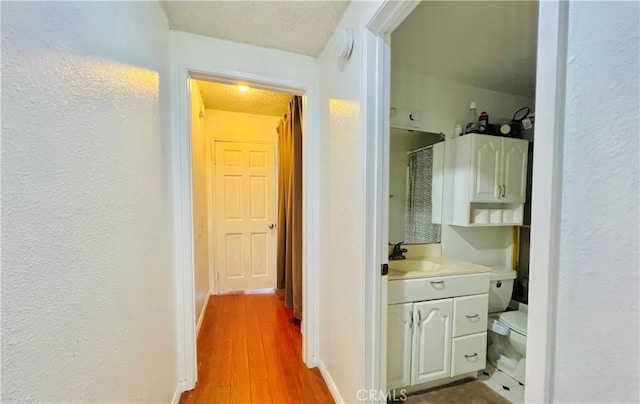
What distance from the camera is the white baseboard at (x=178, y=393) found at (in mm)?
1513

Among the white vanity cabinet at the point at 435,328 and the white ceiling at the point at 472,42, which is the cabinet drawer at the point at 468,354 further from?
the white ceiling at the point at 472,42

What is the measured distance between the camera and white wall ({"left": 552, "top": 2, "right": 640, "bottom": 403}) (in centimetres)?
42

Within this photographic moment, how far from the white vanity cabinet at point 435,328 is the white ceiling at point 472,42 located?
151 centimetres

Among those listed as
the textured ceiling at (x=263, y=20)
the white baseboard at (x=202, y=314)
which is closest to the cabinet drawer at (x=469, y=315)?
the textured ceiling at (x=263, y=20)

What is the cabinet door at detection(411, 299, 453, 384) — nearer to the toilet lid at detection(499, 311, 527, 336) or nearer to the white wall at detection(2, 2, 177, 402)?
the toilet lid at detection(499, 311, 527, 336)

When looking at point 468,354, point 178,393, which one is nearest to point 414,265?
point 468,354

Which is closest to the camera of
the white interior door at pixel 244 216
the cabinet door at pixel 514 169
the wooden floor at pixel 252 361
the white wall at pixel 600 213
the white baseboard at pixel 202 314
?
the white wall at pixel 600 213

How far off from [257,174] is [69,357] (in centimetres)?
297

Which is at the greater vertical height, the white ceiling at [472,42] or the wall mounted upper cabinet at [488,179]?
the white ceiling at [472,42]

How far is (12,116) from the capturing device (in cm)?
47

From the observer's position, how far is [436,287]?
1.62 meters

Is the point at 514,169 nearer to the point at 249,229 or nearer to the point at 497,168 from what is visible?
the point at 497,168

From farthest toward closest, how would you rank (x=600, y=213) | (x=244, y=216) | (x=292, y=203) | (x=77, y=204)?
(x=244, y=216) → (x=292, y=203) → (x=77, y=204) → (x=600, y=213)

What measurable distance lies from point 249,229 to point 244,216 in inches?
7.3
